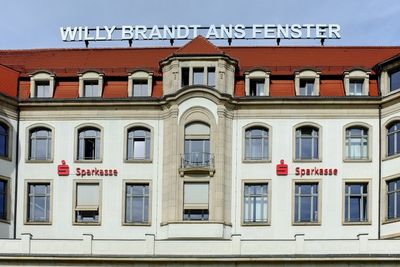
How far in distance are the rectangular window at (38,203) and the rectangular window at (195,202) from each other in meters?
8.50

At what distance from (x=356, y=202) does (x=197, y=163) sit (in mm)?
9700

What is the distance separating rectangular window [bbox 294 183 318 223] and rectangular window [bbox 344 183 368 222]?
182 centimetres

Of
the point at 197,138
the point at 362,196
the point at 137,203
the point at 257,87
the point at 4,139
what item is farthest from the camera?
the point at 257,87

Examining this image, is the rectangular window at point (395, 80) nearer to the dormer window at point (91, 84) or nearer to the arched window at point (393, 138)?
the arched window at point (393, 138)

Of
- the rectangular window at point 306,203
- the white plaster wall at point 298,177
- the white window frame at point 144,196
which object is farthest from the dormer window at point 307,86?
the white window frame at point 144,196

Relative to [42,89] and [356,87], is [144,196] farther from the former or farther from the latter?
[356,87]

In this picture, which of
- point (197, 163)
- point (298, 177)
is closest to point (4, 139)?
point (197, 163)

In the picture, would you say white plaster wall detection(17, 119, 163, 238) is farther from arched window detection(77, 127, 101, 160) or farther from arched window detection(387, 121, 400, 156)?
arched window detection(387, 121, 400, 156)

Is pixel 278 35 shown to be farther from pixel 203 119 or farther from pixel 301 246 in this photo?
pixel 301 246

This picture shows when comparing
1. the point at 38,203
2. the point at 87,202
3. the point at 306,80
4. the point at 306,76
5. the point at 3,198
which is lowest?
the point at 38,203

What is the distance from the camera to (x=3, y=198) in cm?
6147

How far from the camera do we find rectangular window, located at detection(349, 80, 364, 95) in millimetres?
62250

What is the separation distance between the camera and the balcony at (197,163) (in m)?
60.3

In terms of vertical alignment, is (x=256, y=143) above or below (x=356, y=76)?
below
